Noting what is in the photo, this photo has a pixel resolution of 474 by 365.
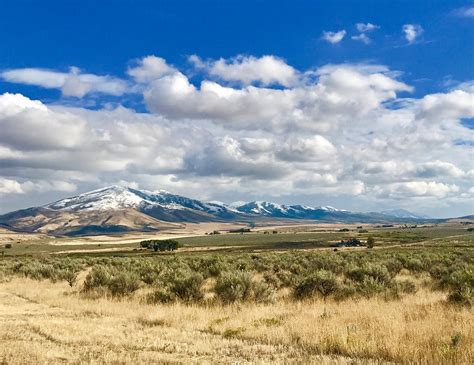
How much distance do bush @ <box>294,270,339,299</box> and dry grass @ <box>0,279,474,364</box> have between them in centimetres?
141

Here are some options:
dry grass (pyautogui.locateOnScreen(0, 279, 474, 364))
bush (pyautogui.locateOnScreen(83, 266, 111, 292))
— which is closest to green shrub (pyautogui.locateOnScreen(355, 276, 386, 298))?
dry grass (pyautogui.locateOnScreen(0, 279, 474, 364))

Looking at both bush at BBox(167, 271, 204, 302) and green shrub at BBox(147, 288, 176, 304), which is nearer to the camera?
green shrub at BBox(147, 288, 176, 304)

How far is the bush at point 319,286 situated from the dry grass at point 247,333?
1.41 meters

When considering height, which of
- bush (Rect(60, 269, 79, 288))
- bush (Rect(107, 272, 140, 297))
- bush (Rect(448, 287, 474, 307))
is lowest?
bush (Rect(60, 269, 79, 288))

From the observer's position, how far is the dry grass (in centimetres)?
1097

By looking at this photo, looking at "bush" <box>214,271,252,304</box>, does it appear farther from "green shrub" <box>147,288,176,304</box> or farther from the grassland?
"green shrub" <box>147,288,176,304</box>

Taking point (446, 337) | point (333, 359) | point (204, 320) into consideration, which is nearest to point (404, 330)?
point (446, 337)

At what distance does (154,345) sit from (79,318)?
→ 22.6ft

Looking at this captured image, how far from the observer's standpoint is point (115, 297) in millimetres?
24250

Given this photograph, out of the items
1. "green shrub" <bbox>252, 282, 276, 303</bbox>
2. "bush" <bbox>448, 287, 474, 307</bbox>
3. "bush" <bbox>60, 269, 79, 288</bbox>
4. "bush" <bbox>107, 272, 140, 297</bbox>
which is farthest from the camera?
"bush" <bbox>60, 269, 79, 288</bbox>

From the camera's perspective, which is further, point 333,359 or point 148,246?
point 148,246

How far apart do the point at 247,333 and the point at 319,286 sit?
8512mm

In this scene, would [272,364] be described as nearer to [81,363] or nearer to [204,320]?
[81,363]

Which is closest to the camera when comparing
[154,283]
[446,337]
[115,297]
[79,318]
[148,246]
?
[446,337]
